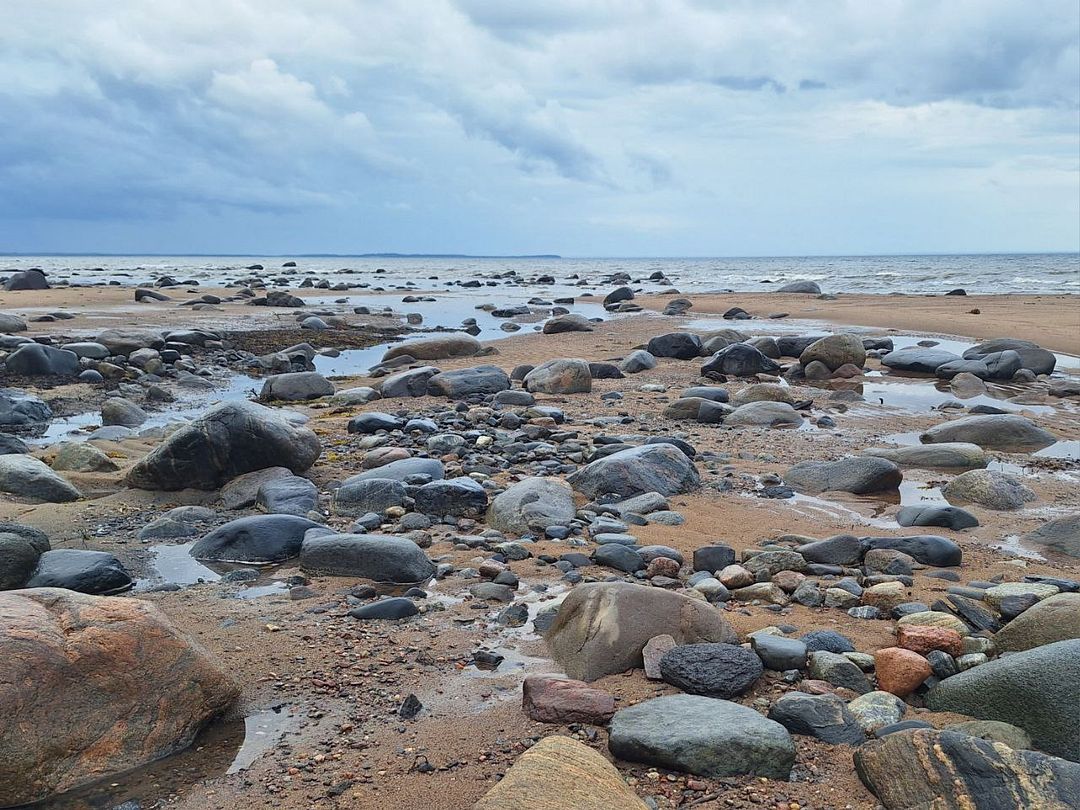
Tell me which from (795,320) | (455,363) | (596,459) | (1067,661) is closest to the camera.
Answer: (1067,661)

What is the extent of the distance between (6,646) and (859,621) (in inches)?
131

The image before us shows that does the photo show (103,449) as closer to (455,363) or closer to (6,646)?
(6,646)

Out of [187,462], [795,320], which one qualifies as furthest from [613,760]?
[795,320]

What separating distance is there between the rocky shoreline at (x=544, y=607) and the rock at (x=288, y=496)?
27 millimetres

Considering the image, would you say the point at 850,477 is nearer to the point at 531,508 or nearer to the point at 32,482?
the point at 531,508

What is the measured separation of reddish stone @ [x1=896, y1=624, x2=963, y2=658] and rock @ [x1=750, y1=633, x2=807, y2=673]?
41 cm

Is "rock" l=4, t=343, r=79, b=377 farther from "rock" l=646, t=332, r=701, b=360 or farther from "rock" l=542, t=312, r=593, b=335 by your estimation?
"rock" l=542, t=312, r=593, b=335

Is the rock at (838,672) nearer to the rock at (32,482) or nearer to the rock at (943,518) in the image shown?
the rock at (943,518)

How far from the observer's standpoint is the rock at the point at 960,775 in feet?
7.57

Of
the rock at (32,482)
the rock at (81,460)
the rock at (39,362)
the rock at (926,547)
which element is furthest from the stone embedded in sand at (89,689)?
the rock at (39,362)

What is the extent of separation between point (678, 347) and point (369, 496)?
9174mm

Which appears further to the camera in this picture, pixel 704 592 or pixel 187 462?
pixel 187 462

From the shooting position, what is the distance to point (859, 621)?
3.86 metres

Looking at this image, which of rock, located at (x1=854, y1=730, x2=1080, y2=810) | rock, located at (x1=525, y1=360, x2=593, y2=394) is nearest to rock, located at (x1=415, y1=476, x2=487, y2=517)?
rock, located at (x1=854, y1=730, x2=1080, y2=810)
